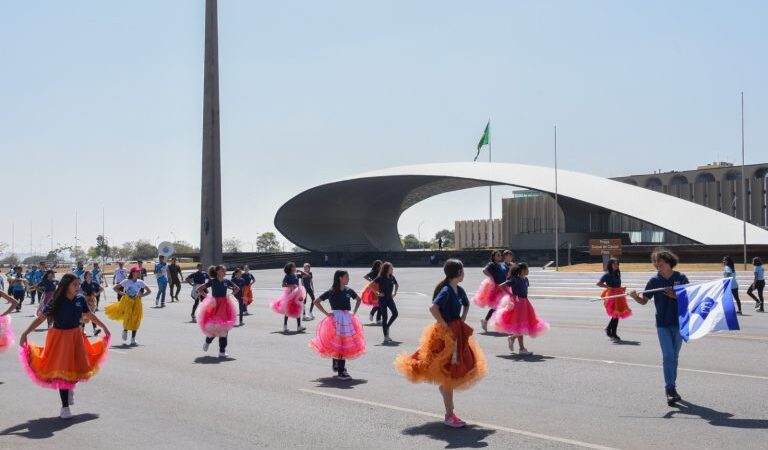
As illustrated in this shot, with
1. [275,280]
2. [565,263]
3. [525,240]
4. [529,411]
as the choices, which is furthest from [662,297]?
[525,240]

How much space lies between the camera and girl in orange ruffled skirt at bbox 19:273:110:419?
28.6ft

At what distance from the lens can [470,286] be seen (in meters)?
37.9

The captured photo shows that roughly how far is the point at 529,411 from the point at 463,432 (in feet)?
3.98

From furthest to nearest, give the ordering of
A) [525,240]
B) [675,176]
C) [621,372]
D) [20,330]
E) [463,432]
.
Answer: [675,176] < [525,240] < [20,330] < [621,372] < [463,432]

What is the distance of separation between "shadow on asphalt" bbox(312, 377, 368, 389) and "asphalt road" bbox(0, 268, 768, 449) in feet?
0.05

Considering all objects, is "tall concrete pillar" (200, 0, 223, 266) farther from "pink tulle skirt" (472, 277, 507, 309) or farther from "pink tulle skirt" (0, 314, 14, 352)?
"pink tulle skirt" (0, 314, 14, 352)

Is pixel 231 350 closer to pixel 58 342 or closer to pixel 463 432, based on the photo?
pixel 58 342

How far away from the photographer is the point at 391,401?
934 cm

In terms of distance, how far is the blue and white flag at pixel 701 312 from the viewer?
8.86 metres

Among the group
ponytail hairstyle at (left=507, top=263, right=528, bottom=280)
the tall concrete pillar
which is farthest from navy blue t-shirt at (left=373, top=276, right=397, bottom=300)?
the tall concrete pillar

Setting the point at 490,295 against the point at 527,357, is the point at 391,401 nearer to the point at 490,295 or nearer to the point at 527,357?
the point at 527,357

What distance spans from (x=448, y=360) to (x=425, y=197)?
8240 centimetres

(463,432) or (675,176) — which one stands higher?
(675,176)

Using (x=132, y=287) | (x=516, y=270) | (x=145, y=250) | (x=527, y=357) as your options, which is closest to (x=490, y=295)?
(x=516, y=270)
